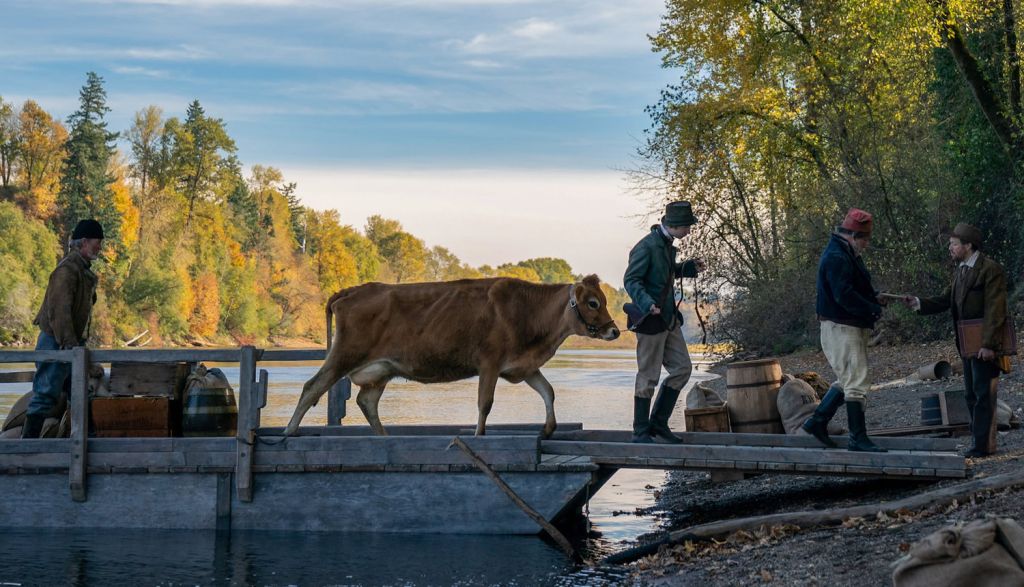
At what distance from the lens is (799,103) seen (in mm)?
35500

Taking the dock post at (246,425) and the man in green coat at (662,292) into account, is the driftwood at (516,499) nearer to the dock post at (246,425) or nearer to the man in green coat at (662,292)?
the man in green coat at (662,292)

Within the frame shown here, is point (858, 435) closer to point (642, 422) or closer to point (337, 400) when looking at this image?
point (642, 422)

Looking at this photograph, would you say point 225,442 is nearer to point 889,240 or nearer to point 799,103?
point 889,240

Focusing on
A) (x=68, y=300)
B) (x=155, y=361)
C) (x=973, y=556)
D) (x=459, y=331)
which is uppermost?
(x=68, y=300)

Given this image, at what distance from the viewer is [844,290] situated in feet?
31.7

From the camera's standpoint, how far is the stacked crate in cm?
1094

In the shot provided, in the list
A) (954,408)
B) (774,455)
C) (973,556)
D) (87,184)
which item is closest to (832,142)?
(954,408)

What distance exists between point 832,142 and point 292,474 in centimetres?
2439

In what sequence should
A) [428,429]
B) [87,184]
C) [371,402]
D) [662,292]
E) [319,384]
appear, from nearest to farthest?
[662,292] < [319,384] < [371,402] < [428,429] < [87,184]

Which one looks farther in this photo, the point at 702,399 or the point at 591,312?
the point at 702,399

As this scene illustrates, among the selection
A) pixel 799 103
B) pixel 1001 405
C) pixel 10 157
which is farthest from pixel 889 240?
pixel 10 157

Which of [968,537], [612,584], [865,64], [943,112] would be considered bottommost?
[612,584]

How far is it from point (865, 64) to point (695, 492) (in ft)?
67.1

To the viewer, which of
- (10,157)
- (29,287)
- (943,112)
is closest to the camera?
(943,112)
